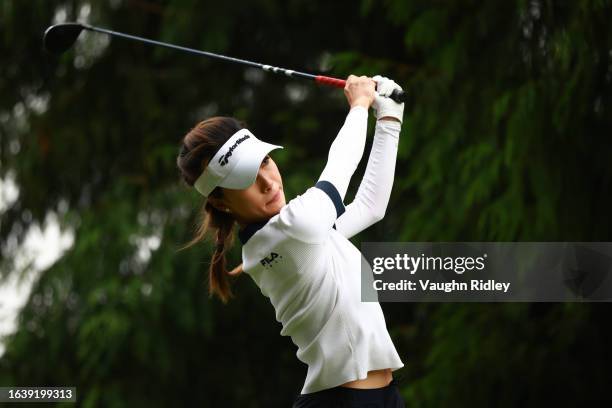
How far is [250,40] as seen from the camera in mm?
7199

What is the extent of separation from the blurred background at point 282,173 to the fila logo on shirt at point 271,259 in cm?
185

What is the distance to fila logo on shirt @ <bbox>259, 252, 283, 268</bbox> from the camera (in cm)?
286

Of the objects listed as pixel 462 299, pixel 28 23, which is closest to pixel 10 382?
pixel 28 23

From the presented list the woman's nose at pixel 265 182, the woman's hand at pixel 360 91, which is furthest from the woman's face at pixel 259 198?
the woman's hand at pixel 360 91

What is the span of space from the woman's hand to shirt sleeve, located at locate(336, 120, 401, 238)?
98mm

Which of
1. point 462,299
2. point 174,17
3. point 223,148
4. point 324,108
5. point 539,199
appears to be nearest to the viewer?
point 223,148

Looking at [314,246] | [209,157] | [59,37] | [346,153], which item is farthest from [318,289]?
[59,37]

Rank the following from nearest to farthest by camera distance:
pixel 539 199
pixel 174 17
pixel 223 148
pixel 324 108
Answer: pixel 223 148 → pixel 539 199 → pixel 174 17 → pixel 324 108

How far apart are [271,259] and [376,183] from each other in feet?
1.42

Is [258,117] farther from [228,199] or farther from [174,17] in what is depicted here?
[228,199]

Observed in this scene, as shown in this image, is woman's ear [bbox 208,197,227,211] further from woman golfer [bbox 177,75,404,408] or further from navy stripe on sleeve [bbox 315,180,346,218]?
navy stripe on sleeve [bbox 315,180,346,218]

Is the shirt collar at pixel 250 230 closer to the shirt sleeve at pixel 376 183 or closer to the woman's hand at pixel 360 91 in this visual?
the shirt sleeve at pixel 376 183

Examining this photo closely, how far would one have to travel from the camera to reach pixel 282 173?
21.1 ft

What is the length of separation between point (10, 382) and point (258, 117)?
218cm
